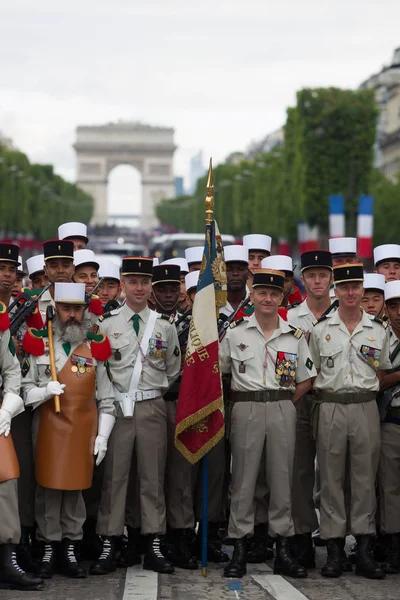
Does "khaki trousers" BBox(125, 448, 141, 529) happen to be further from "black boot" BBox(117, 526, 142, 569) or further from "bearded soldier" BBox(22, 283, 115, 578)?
"bearded soldier" BBox(22, 283, 115, 578)

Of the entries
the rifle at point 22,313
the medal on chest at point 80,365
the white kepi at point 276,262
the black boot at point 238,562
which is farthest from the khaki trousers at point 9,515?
the white kepi at point 276,262

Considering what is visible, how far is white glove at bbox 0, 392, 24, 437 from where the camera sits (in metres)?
8.23

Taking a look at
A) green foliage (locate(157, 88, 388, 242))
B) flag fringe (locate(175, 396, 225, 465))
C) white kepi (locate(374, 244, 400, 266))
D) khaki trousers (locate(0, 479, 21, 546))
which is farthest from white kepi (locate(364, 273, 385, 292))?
green foliage (locate(157, 88, 388, 242))

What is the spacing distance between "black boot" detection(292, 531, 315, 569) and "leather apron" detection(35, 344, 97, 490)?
1.49 metres

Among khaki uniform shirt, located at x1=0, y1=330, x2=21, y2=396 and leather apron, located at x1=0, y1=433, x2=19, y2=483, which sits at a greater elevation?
khaki uniform shirt, located at x1=0, y1=330, x2=21, y2=396

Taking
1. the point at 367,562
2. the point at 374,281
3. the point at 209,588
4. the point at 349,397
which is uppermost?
the point at 374,281

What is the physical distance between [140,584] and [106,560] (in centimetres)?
43

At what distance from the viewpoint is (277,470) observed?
8.91 metres

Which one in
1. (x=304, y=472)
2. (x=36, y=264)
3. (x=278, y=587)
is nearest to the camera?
(x=278, y=587)

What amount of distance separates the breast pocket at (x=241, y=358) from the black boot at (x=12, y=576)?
6.03 feet

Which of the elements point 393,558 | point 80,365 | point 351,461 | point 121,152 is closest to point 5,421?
point 80,365

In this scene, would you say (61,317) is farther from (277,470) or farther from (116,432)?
(277,470)

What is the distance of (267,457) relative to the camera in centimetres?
894

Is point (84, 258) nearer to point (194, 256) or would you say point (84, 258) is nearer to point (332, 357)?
point (194, 256)
